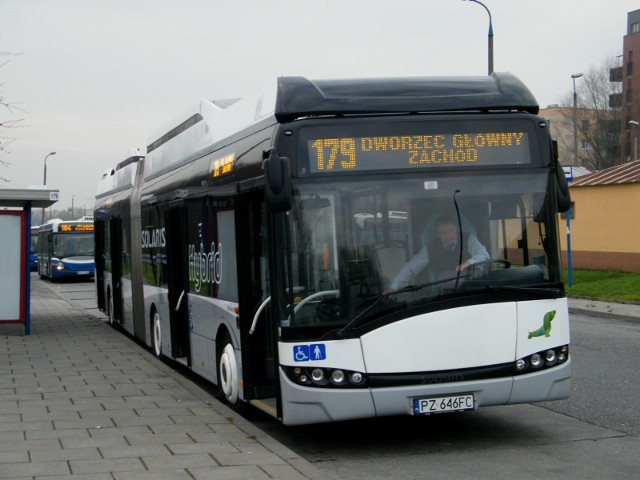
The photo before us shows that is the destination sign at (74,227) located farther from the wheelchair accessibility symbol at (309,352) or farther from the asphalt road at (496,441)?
the wheelchair accessibility symbol at (309,352)

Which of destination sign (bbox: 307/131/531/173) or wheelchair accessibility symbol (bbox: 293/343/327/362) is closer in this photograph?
wheelchair accessibility symbol (bbox: 293/343/327/362)

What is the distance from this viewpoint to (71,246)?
5056cm

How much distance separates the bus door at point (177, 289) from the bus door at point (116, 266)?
5.76m

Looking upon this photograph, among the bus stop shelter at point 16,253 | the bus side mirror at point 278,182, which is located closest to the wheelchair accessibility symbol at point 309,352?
the bus side mirror at point 278,182

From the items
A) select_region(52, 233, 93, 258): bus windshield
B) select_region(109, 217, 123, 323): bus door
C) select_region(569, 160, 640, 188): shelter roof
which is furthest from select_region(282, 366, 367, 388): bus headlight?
select_region(52, 233, 93, 258): bus windshield

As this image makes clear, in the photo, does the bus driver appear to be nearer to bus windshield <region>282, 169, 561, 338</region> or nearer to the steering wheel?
bus windshield <region>282, 169, 561, 338</region>

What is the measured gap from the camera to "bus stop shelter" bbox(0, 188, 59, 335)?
19906 millimetres

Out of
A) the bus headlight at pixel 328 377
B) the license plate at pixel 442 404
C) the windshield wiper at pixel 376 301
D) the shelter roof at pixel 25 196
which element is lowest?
the license plate at pixel 442 404

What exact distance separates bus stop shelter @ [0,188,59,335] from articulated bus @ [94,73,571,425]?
11.7 m

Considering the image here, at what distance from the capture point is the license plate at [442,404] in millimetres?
8156

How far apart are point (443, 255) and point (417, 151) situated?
33.8 inches

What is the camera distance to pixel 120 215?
19109 millimetres

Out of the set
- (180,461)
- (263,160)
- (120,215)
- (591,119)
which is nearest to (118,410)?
(180,461)

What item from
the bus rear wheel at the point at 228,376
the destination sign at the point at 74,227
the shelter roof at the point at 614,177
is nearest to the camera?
the bus rear wheel at the point at 228,376
